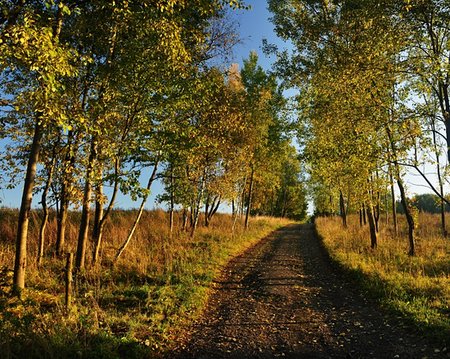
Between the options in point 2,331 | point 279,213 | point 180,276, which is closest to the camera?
point 2,331

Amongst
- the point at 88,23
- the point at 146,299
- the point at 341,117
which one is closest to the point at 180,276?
the point at 146,299

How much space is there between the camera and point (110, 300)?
26.3 ft

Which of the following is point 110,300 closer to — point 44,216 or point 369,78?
point 44,216

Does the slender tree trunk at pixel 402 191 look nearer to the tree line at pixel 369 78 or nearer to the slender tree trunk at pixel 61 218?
the tree line at pixel 369 78

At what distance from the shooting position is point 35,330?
5.60 m

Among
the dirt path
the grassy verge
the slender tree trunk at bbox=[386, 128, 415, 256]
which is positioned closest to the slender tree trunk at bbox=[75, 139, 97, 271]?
the dirt path

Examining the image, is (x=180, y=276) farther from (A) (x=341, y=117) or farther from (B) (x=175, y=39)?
(A) (x=341, y=117)

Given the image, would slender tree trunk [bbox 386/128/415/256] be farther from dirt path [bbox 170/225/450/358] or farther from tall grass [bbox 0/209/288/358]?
tall grass [bbox 0/209/288/358]

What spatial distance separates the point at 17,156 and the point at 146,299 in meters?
7.53

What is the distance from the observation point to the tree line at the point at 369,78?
10.8 metres

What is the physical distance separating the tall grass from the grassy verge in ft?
16.3

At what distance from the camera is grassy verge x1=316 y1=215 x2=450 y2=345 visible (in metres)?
7.40

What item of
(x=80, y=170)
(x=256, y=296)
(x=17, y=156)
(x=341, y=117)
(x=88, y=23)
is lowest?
(x=256, y=296)

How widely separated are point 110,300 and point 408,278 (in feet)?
29.3
